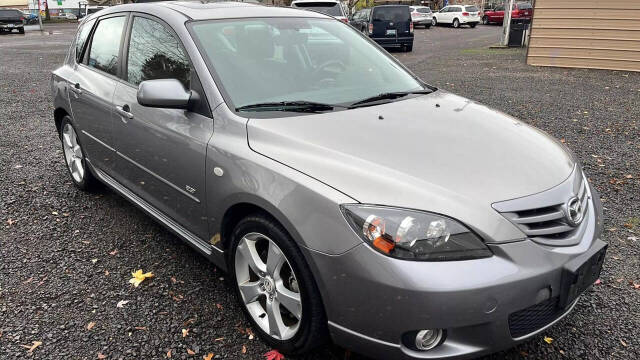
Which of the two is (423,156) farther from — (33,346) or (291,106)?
(33,346)

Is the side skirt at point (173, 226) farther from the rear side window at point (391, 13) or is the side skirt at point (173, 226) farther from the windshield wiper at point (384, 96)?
the rear side window at point (391, 13)

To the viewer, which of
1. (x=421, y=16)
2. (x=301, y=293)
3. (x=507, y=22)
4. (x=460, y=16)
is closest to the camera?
(x=301, y=293)

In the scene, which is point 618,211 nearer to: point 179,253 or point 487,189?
point 487,189

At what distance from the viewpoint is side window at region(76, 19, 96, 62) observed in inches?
176

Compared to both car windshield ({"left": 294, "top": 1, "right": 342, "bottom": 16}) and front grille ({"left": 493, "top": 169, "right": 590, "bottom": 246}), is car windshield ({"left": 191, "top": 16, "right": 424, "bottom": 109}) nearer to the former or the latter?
front grille ({"left": 493, "top": 169, "right": 590, "bottom": 246})

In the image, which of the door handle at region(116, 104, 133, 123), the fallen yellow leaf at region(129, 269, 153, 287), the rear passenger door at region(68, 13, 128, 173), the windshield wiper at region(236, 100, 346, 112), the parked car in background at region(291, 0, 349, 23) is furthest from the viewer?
the parked car in background at region(291, 0, 349, 23)

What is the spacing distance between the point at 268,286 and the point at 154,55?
5.89 ft

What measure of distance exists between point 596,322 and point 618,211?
1825mm

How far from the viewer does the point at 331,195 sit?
6.92 feet

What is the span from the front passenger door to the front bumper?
109 centimetres

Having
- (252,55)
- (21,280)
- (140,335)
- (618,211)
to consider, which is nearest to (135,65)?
(252,55)

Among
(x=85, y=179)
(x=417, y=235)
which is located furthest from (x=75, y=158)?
(x=417, y=235)

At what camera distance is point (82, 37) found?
4.55 m

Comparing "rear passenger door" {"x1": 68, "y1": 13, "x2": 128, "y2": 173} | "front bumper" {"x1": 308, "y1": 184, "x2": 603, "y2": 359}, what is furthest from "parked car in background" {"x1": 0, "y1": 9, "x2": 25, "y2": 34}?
"front bumper" {"x1": 308, "y1": 184, "x2": 603, "y2": 359}
